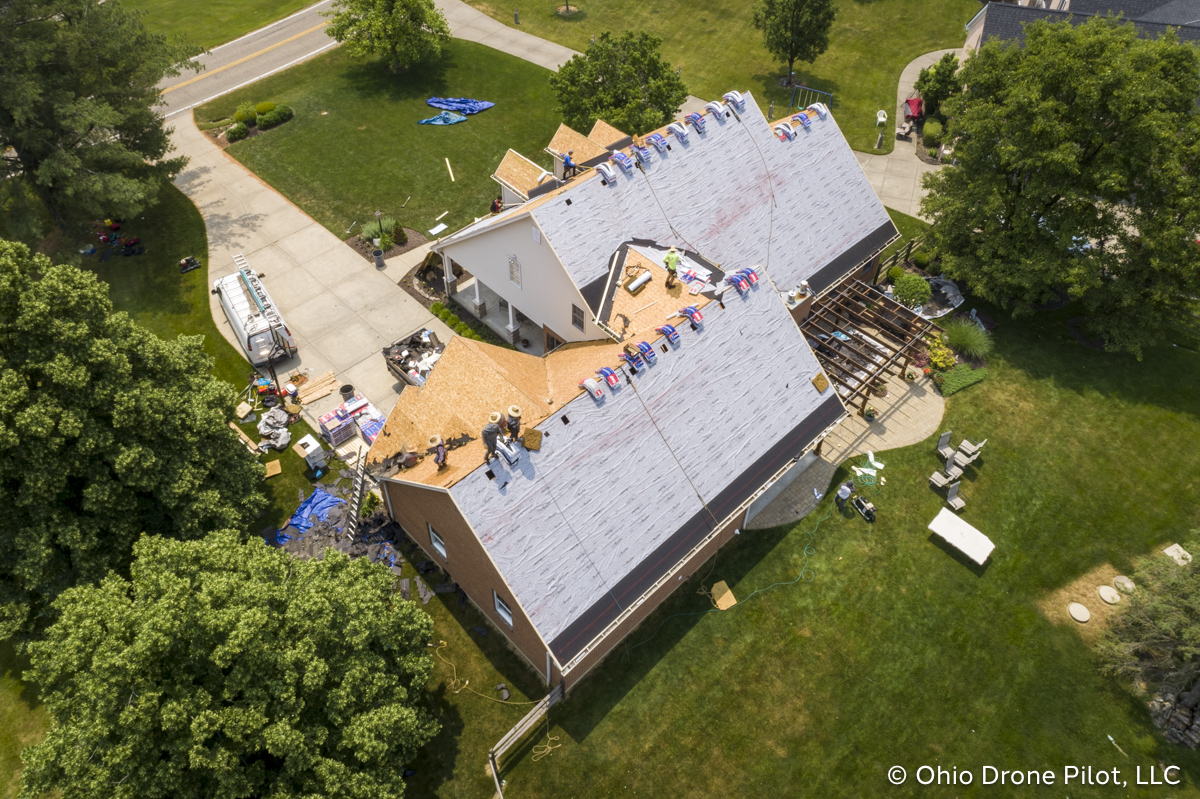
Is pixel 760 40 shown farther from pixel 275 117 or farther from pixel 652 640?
pixel 652 640

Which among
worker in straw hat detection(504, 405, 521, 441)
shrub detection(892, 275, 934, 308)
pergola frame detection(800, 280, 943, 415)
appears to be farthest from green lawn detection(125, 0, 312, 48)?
shrub detection(892, 275, 934, 308)

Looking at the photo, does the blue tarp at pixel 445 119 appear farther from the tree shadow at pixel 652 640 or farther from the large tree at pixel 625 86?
the tree shadow at pixel 652 640

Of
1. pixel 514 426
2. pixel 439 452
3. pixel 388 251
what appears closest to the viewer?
pixel 514 426

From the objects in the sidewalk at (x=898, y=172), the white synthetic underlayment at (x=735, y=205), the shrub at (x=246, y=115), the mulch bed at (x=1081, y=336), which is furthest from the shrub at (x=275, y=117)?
the mulch bed at (x=1081, y=336)

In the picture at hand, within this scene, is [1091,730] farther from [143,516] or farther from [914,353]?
[143,516]

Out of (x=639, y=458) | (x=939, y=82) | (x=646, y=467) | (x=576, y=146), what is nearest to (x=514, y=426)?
(x=639, y=458)

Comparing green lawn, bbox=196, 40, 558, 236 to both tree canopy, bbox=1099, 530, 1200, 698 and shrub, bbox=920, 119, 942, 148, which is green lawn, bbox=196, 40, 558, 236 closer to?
shrub, bbox=920, 119, 942, 148
